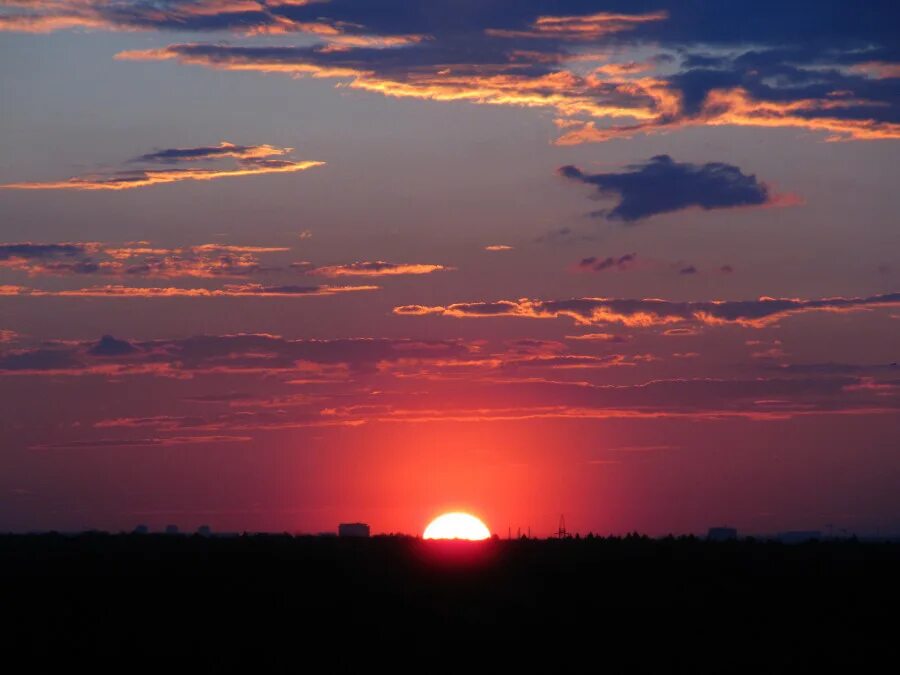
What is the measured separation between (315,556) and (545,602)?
51.5 ft

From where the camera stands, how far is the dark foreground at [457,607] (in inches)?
2589

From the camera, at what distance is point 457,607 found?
73688 mm

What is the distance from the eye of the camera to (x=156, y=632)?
6919 cm

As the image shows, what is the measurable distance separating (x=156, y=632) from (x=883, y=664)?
29905 millimetres

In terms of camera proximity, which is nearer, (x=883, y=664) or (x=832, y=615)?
(x=883, y=664)

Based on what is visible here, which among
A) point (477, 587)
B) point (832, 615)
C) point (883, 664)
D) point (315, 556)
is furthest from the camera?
point (315, 556)

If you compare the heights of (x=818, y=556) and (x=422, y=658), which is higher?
(x=818, y=556)

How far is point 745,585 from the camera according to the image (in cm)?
→ 7800

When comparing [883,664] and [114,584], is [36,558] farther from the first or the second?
[883,664]

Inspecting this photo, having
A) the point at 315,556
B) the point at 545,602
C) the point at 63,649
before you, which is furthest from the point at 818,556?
the point at 63,649

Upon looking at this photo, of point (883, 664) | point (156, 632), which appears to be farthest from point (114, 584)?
point (883, 664)

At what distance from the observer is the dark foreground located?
65.8 meters

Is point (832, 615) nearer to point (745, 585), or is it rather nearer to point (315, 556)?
point (745, 585)

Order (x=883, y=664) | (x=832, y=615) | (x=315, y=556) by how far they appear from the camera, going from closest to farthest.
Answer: (x=883, y=664) < (x=832, y=615) < (x=315, y=556)
